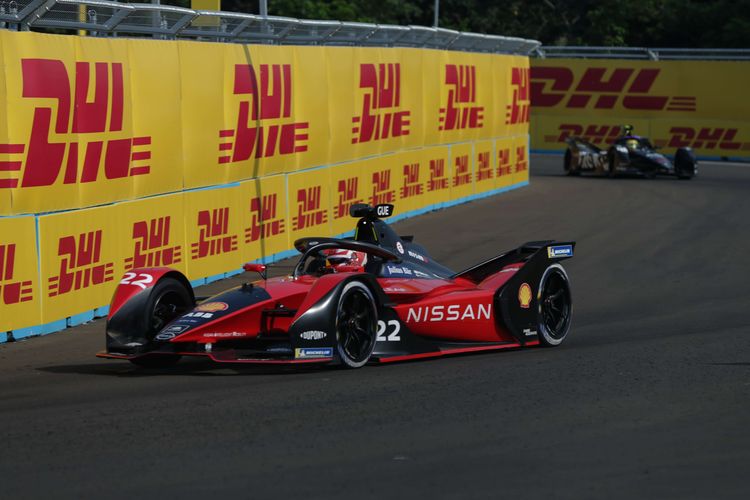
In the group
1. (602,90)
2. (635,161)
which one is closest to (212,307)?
(635,161)

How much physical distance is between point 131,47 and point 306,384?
6.03 m

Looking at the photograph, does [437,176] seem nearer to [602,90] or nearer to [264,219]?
[264,219]

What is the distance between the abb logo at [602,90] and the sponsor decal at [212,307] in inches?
1282

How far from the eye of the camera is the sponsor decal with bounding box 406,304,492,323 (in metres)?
10.3

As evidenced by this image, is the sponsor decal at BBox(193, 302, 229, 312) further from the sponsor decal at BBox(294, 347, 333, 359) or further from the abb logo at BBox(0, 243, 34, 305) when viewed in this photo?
the abb logo at BBox(0, 243, 34, 305)

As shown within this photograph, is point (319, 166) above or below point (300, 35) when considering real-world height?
below

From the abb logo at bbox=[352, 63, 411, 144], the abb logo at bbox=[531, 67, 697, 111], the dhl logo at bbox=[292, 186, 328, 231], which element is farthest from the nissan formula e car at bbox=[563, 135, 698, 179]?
the dhl logo at bbox=[292, 186, 328, 231]

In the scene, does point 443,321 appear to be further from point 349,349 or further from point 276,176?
point 276,176

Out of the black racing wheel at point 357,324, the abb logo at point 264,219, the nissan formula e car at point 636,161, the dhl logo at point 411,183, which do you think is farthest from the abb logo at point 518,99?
the black racing wheel at point 357,324

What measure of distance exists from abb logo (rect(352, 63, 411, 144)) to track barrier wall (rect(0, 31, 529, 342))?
40mm

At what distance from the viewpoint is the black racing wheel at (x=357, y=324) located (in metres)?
9.70

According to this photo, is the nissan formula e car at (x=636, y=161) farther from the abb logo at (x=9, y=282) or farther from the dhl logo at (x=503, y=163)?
the abb logo at (x=9, y=282)

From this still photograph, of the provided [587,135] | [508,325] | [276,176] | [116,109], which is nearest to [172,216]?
[116,109]

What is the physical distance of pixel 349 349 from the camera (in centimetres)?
977
